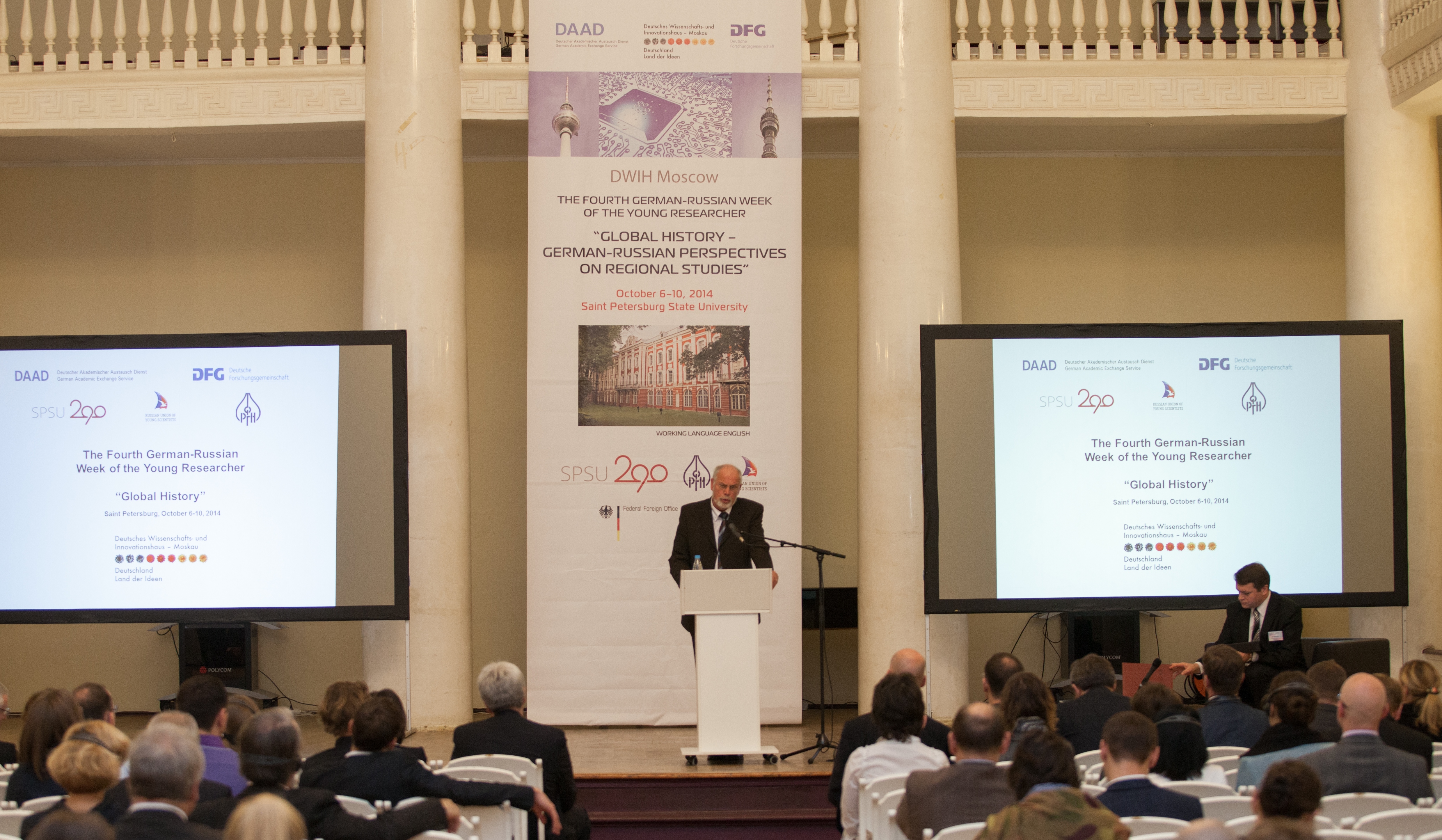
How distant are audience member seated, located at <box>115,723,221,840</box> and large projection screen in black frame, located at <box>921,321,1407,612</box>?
469cm

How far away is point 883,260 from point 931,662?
7.65ft

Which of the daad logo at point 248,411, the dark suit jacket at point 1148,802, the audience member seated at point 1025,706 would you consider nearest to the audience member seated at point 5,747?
the daad logo at point 248,411

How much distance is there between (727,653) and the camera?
5.86 metres

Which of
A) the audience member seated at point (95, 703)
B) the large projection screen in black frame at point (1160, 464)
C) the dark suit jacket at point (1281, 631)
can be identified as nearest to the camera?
the audience member seated at point (95, 703)

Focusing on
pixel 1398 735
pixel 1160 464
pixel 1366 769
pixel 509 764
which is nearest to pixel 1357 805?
pixel 1366 769

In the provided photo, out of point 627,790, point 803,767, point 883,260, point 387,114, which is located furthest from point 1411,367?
point 387,114

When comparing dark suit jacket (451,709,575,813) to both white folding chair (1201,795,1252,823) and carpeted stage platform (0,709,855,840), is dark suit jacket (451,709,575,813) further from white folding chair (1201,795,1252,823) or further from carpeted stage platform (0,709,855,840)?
white folding chair (1201,795,1252,823)

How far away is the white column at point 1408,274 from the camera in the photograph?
739 centimetres

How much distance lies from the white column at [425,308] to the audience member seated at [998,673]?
3.78m

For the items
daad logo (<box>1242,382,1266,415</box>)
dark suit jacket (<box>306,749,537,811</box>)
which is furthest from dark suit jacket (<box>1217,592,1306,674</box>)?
dark suit jacket (<box>306,749,537,811</box>)

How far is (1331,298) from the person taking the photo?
931 centimetres

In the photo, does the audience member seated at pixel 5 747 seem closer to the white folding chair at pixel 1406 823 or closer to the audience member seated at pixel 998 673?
the audience member seated at pixel 998 673

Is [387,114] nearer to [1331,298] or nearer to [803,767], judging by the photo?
[803,767]

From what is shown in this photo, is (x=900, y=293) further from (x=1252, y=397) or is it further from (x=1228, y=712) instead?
(x=1228, y=712)
